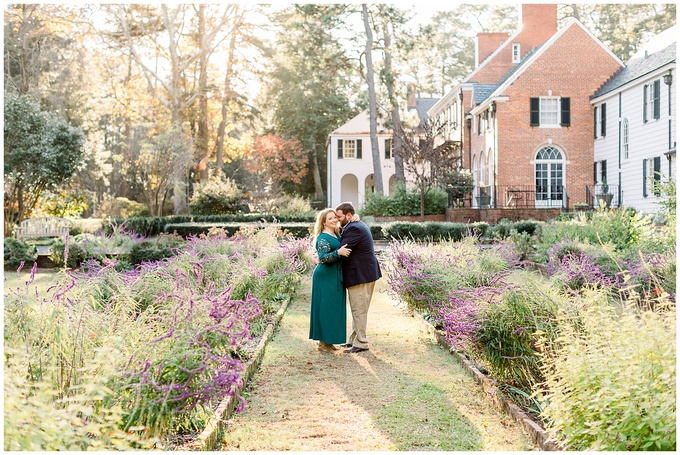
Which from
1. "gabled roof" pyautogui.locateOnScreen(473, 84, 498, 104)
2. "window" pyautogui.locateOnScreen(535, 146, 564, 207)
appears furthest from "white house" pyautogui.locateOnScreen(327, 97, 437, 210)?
"window" pyautogui.locateOnScreen(535, 146, 564, 207)

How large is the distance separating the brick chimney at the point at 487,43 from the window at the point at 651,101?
17.1 metres

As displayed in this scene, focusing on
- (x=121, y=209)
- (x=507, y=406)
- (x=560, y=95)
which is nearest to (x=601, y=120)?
(x=560, y=95)

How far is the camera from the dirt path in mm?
5258

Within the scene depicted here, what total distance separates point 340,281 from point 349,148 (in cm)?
4272

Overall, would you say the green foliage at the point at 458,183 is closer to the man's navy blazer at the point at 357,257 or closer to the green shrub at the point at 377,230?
the green shrub at the point at 377,230

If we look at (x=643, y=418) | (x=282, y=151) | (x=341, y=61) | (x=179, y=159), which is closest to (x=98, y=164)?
(x=179, y=159)

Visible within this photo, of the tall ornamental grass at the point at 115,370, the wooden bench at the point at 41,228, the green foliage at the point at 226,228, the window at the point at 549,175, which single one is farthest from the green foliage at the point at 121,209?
the tall ornamental grass at the point at 115,370

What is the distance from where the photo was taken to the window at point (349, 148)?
1999 inches

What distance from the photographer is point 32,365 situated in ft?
15.2

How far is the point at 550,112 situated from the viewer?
107 ft

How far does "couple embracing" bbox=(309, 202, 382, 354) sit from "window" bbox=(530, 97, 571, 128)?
83.7ft

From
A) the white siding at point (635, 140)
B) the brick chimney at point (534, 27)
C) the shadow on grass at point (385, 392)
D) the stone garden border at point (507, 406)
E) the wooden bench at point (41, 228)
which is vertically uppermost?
the brick chimney at point (534, 27)

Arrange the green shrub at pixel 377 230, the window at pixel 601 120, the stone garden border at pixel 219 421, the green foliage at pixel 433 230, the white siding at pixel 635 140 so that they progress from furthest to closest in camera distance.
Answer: the window at pixel 601 120
the white siding at pixel 635 140
the green shrub at pixel 377 230
the green foliage at pixel 433 230
the stone garden border at pixel 219 421

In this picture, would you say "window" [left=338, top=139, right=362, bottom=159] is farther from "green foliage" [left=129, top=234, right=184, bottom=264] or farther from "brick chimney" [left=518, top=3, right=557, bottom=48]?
"green foliage" [left=129, top=234, right=184, bottom=264]
